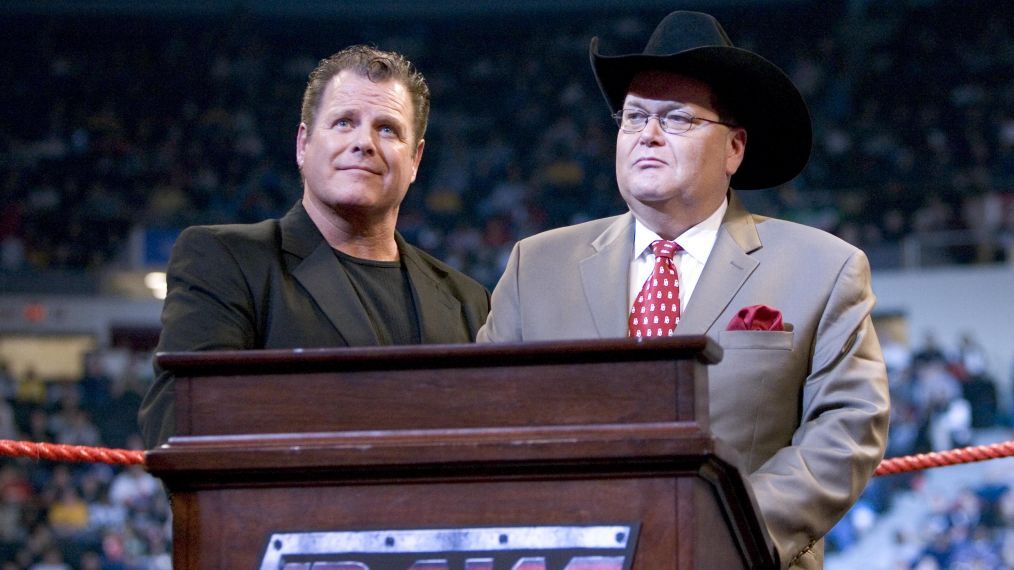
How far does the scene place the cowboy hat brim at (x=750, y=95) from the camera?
2176 mm

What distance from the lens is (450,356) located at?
Answer: 1.36 meters

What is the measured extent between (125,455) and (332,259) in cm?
69

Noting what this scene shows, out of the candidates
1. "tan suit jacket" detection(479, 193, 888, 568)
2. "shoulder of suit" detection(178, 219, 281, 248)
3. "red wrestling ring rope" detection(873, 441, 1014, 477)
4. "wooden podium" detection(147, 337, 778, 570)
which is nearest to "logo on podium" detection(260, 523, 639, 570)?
"wooden podium" detection(147, 337, 778, 570)

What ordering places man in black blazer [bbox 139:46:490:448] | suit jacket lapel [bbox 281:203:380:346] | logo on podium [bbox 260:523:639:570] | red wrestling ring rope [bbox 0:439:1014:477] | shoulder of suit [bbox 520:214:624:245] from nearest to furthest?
logo on podium [bbox 260:523:639:570] → shoulder of suit [bbox 520:214:624:245] → man in black blazer [bbox 139:46:490:448] → suit jacket lapel [bbox 281:203:380:346] → red wrestling ring rope [bbox 0:439:1014:477]

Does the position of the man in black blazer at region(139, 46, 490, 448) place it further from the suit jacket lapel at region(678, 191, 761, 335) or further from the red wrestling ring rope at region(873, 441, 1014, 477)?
the red wrestling ring rope at region(873, 441, 1014, 477)

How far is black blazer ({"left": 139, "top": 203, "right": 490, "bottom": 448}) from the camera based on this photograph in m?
2.36

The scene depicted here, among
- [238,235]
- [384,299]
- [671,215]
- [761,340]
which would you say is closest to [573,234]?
[671,215]

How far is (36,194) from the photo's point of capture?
16.3m

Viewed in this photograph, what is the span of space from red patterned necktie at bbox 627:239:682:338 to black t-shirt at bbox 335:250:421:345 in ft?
2.21

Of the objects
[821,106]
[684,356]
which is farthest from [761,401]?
[821,106]

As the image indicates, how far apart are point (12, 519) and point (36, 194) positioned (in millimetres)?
6669

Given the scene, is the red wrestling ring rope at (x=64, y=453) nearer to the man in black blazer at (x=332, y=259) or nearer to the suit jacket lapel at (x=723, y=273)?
the man in black blazer at (x=332, y=259)

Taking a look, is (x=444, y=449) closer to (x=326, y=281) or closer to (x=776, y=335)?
(x=776, y=335)

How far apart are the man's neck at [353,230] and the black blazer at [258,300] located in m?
0.03
